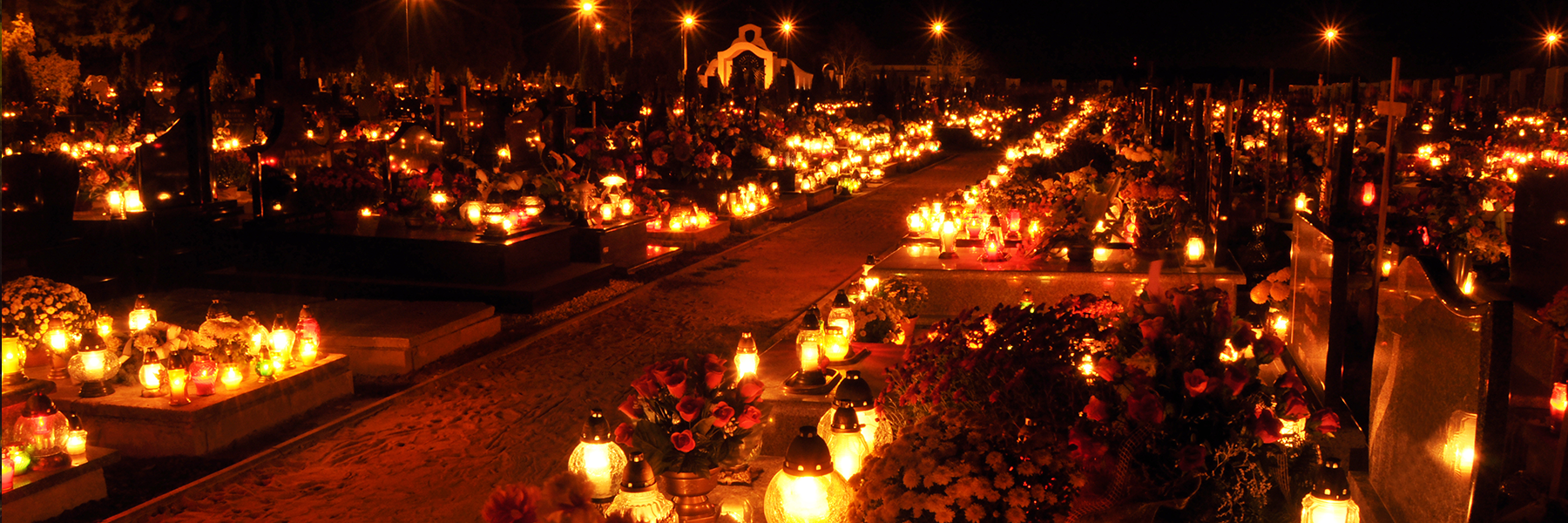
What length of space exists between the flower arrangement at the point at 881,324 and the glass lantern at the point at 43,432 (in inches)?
195

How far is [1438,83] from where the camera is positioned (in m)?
35.9

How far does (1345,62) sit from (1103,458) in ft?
249

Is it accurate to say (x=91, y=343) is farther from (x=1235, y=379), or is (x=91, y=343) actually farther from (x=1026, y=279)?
(x=1235, y=379)

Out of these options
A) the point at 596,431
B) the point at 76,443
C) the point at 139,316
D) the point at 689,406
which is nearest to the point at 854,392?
the point at 689,406

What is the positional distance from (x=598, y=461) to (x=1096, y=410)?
201 centimetres

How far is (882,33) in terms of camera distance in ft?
355

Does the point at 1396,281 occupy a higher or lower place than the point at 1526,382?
higher

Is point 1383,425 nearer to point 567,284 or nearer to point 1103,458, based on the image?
point 1103,458

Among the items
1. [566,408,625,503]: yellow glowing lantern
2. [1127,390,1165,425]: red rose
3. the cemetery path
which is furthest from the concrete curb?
[1127,390,1165,425]: red rose

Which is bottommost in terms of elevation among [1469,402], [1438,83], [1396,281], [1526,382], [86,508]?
[86,508]

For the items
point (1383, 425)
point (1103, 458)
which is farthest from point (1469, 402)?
point (1103, 458)

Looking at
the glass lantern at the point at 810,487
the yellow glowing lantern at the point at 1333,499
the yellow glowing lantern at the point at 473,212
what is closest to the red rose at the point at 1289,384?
the yellow glowing lantern at the point at 1333,499

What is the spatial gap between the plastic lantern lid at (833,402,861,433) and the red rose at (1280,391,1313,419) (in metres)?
1.66

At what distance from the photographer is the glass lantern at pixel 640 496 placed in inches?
163
